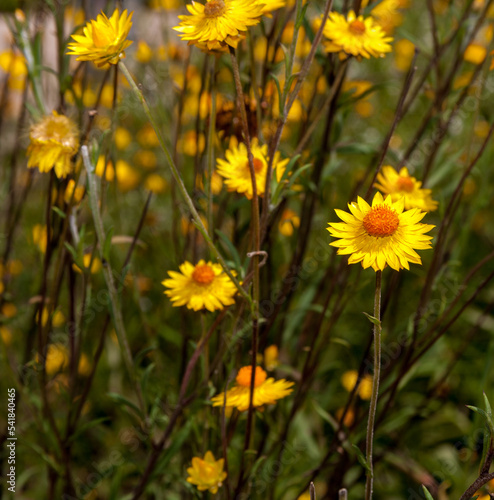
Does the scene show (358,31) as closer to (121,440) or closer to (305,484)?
(305,484)

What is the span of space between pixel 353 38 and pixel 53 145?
0.58 metres

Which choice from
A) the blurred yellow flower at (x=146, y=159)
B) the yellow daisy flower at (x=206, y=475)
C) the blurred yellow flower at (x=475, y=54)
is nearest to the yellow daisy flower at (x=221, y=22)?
the yellow daisy flower at (x=206, y=475)

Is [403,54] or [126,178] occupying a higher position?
[403,54]

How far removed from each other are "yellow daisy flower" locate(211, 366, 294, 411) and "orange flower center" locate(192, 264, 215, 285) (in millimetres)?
163

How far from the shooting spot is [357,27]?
0.99m

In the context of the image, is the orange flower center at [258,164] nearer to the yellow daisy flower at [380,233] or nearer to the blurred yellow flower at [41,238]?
the yellow daisy flower at [380,233]

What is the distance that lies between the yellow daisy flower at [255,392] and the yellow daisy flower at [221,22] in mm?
511

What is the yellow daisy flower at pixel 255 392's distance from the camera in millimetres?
858

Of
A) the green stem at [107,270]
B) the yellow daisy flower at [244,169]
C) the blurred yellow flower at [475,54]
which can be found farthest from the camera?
the blurred yellow flower at [475,54]

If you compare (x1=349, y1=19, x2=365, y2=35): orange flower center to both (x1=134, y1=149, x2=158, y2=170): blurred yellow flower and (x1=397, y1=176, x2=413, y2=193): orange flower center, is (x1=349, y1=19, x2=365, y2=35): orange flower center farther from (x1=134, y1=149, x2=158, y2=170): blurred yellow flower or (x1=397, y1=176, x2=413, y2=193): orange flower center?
(x1=134, y1=149, x2=158, y2=170): blurred yellow flower

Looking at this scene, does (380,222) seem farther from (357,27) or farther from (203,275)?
(357,27)

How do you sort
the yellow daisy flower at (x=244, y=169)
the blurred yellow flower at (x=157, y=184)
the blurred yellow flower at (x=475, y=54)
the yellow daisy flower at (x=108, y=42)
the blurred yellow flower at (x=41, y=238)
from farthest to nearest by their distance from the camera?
the blurred yellow flower at (x=157, y=184), the blurred yellow flower at (x=475, y=54), the blurred yellow flower at (x=41, y=238), the yellow daisy flower at (x=244, y=169), the yellow daisy flower at (x=108, y=42)

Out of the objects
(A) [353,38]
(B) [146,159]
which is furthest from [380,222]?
(B) [146,159]

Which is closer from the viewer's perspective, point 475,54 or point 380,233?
point 380,233
